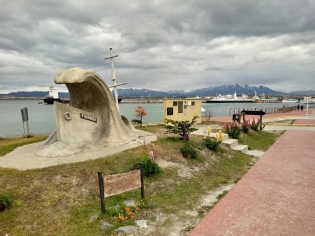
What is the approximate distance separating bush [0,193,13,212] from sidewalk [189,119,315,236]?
458cm

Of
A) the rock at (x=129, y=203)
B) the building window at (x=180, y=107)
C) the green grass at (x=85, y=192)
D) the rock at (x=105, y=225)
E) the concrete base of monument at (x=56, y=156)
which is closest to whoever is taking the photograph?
the rock at (x=105, y=225)

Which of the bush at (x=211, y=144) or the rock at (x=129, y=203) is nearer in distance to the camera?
the rock at (x=129, y=203)

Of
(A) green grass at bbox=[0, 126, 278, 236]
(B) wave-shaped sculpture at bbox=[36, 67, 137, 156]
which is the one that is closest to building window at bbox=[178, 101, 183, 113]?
(B) wave-shaped sculpture at bbox=[36, 67, 137, 156]

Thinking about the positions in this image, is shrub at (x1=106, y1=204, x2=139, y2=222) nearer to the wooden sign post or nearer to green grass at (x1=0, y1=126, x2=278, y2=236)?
green grass at (x1=0, y1=126, x2=278, y2=236)

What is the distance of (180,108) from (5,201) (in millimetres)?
16234

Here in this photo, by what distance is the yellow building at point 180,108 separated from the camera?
19.8 m

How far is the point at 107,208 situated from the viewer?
19.6 ft

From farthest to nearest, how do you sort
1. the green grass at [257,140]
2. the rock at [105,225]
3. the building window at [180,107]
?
the building window at [180,107], the green grass at [257,140], the rock at [105,225]

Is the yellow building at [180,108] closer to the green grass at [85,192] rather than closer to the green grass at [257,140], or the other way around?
the green grass at [257,140]

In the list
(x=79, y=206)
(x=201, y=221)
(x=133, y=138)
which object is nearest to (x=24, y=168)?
(x=79, y=206)

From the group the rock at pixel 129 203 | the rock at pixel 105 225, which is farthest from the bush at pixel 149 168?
the rock at pixel 105 225

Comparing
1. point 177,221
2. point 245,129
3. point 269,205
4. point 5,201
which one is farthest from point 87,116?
point 245,129

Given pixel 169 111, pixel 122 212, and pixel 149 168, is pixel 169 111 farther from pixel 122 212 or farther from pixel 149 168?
pixel 122 212

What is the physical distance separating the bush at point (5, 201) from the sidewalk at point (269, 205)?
15.0 ft
